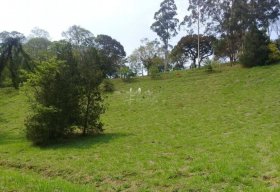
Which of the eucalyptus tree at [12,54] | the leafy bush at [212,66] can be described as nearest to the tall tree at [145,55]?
the leafy bush at [212,66]

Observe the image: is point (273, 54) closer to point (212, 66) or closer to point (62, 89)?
point (212, 66)

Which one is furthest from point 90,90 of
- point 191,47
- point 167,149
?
point 191,47

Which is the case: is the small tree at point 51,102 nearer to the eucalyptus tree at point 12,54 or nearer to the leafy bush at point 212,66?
the eucalyptus tree at point 12,54

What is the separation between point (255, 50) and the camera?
196 feet

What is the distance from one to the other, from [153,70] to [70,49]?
123 feet

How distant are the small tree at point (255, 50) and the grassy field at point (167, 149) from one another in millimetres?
12043

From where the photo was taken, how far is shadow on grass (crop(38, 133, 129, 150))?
24984 millimetres

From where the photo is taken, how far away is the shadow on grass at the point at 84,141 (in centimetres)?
2498

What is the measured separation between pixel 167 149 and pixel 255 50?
139 ft

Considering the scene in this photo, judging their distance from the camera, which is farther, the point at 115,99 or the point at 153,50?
the point at 153,50

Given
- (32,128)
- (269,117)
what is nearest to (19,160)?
(32,128)

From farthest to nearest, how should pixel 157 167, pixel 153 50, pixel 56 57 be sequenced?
pixel 153 50
pixel 56 57
pixel 157 167

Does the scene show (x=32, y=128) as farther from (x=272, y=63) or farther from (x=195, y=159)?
(x=272, y=63)

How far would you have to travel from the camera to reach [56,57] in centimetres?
2927
